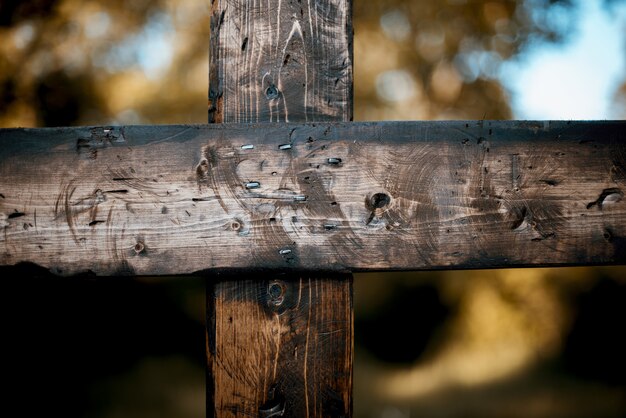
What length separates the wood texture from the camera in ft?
2.20

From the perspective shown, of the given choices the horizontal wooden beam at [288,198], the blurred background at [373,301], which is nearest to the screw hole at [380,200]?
the horizontal wooden beam at [288,198]

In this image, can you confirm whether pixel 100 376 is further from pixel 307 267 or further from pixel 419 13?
pixel 419 13

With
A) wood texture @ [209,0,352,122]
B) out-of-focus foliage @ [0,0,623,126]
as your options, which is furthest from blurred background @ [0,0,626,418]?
wood texture @ [209,0,352,122]

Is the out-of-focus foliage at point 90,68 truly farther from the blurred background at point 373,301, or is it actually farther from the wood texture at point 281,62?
the wood texture at point 281,62

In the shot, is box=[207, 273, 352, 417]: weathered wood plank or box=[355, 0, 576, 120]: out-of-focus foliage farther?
box=[355, 0, 576, 120]: out-of-focus foliage

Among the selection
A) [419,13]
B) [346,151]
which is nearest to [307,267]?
[346,151]

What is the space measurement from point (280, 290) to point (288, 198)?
16cm

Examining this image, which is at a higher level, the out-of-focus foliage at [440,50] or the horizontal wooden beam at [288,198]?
the out-of-focus foliage at [440,50]

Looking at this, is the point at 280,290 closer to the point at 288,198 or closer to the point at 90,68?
the point at 288,198

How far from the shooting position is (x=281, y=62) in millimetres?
677

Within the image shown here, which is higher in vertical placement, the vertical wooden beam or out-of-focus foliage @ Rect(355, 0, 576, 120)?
out-of-focus foliage @ Rect(355, 0, 576, 120)

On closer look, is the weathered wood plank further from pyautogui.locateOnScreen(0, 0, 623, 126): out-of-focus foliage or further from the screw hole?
pyautogui.locateOnScreen(0, 0, 623, 126): out-of-focus foliage

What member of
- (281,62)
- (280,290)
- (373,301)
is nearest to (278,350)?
(280,290)

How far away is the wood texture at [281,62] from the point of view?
67 centimetres
